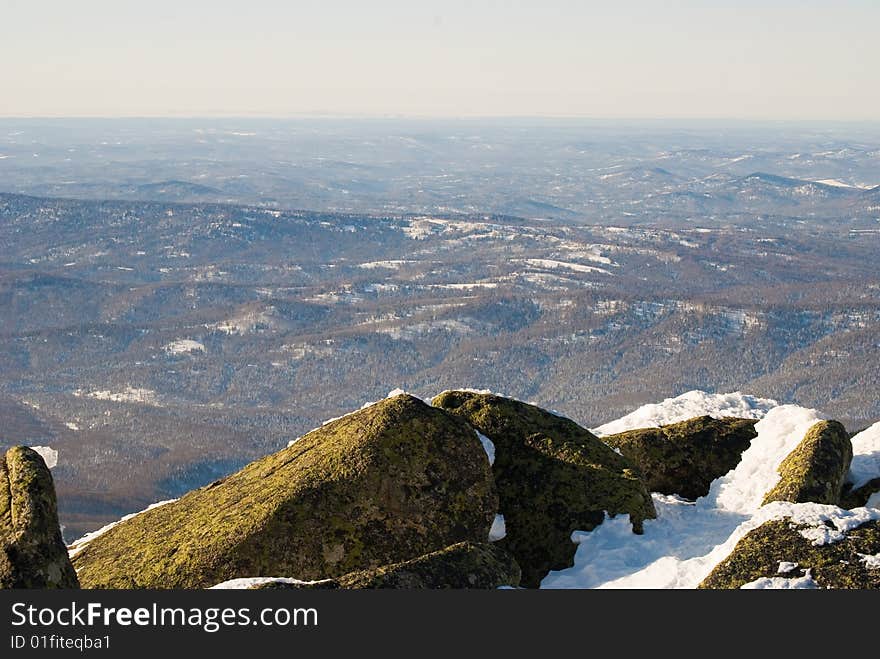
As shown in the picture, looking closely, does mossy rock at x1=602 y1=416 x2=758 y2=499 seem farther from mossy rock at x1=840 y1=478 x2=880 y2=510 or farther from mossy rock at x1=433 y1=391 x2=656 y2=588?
mossy rock at x1=840 y1=478 x2=880 y2=510

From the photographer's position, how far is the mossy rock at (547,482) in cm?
2598

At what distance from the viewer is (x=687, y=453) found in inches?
1291

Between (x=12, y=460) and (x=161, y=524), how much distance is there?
19.6ft

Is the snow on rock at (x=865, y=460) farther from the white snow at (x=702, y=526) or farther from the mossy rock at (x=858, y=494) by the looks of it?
the white snow at (x=702, y=526)

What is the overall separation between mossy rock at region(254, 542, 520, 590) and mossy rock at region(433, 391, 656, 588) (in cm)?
285

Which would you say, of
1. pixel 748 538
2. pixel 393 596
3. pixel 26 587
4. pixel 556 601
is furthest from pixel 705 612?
pixel 26 587

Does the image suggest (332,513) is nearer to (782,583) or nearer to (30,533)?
(30,533)

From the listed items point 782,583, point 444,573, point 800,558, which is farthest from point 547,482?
point 782,583

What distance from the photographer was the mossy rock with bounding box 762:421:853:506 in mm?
26453

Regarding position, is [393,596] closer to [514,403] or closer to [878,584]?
[878,584]

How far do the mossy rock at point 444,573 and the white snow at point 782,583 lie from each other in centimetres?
600

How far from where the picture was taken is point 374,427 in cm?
2652

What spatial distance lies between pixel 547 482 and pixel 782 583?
10299mm

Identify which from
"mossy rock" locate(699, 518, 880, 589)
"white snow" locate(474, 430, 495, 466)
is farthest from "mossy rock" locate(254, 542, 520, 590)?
"white snow" locate(474, 430, 495, 466)
